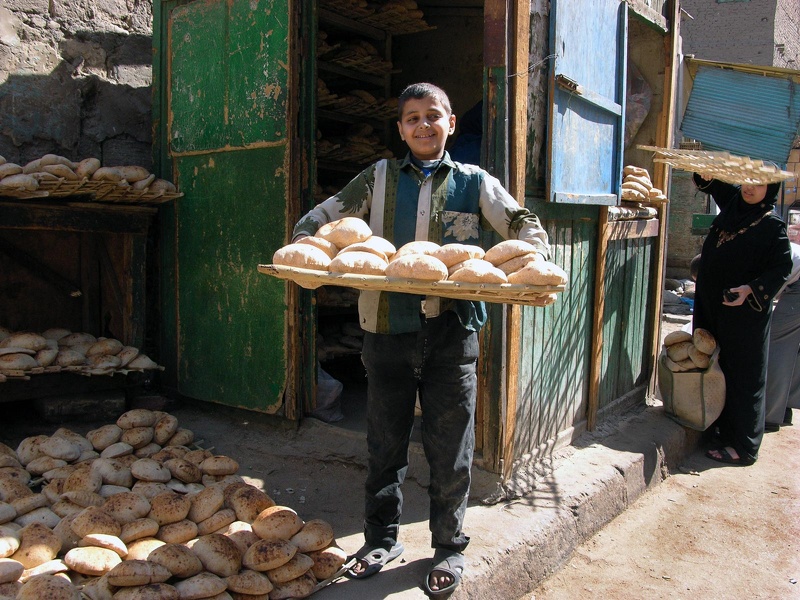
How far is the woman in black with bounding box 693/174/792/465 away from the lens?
A: 14.6ft

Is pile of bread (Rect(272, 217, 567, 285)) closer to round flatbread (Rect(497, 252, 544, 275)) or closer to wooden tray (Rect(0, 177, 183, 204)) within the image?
round flatbread (Rect(497, 252, 544, 275))

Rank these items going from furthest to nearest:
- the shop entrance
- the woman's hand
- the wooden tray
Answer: the shop entrance
the woman's hand
the wooden tray

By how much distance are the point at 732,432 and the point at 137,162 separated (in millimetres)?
4854

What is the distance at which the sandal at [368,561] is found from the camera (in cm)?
252

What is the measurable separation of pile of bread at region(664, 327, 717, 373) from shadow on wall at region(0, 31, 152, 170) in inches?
165

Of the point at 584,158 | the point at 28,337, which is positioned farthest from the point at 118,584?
the point at 584,158

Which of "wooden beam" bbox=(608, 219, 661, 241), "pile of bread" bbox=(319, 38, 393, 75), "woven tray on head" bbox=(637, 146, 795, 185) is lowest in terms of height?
"wooden beam" bbox=(608, 219, 661, 241)

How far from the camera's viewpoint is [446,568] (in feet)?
8.02

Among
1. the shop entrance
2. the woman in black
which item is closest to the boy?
the shop entrance

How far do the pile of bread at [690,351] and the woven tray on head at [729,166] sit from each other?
112cm

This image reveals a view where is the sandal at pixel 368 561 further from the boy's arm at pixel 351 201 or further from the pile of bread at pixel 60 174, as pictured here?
the pile of bread at pixel 60 174

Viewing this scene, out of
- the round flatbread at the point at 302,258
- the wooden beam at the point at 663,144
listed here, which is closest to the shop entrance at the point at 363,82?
the wooden beam at the point at 663,144

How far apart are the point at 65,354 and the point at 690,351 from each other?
4202 millimetres

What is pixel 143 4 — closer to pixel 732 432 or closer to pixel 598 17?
pixel 598 17
